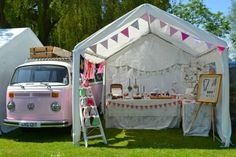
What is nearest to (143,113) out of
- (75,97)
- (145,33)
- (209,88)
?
(209,88)

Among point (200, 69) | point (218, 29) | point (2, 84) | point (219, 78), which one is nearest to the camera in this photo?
point (219, 78)

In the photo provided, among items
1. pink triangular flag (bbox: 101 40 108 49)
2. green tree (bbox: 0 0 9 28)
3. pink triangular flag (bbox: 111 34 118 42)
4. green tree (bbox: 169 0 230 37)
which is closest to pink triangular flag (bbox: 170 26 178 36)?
pink triangular flag (bbox: 111 34 118 42)

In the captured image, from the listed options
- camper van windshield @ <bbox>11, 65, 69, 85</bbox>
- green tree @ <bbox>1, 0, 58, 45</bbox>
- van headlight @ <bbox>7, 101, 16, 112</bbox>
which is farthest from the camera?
green tree @ <bbox>1, 0, 58, 45</bbox>

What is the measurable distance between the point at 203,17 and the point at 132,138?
22.6 metres

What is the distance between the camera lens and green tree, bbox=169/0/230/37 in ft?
95.6

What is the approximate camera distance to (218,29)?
95.3 feet

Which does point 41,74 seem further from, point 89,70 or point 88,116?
point 89,70

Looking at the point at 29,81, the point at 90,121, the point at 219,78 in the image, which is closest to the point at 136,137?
the point at 90,121

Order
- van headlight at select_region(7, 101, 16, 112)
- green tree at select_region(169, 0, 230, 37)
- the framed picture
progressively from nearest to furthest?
the framed picture, van headlight at select_region(7, 101, 16, 112), green tree at select_region(169, 0, 230, 37)

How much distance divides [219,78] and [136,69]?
12.9ft

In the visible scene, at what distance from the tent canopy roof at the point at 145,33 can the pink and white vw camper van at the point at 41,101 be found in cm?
114

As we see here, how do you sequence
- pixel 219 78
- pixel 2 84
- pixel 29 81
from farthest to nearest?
pixel 2 84 < pixel 29 81 < pixel 219 78

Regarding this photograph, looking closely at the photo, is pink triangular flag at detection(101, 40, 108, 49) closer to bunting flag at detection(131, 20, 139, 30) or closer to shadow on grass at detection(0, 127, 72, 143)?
bunting flag at detection(131, 20, 139, 30)

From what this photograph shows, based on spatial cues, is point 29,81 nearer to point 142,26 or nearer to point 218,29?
point 142,26
